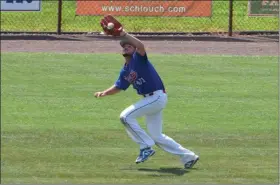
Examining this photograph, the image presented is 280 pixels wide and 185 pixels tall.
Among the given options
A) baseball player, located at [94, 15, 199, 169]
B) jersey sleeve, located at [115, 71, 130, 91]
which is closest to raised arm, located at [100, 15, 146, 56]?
baseball player, located at [94, 15, 199, 169]

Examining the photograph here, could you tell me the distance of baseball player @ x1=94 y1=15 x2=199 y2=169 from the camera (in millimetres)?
11023

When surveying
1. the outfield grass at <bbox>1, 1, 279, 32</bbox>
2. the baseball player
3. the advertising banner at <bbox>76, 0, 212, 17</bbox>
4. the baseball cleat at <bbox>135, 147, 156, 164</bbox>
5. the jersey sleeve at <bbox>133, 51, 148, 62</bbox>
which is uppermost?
the jersey sleeve at <bbox>133, 51, 148, 62</bbox>

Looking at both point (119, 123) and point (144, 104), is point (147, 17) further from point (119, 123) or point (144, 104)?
point (144, 104)

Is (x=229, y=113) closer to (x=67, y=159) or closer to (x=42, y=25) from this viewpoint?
(x=67, y=159)

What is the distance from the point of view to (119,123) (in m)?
14.4

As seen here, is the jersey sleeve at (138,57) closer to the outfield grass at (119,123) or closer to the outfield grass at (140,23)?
the outfield grass at (119,123)

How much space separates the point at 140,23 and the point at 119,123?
13162 mm

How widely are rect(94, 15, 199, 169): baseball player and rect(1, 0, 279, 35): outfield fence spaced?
14.4 m

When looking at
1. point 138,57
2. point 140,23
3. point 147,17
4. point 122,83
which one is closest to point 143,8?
point 147,17

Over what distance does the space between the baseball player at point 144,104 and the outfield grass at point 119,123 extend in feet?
0.74

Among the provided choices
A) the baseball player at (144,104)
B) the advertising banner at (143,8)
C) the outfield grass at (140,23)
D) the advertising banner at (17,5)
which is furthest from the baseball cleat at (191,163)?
the outfield grass at (140,23)

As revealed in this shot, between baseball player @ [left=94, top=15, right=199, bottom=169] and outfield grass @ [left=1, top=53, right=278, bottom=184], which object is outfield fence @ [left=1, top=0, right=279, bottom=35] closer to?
outfield grass @ [left=1, top=53, right=278, bottom=184]

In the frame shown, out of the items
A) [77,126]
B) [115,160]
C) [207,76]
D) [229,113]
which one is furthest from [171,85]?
[115,160]

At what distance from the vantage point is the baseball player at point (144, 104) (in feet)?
36.2
